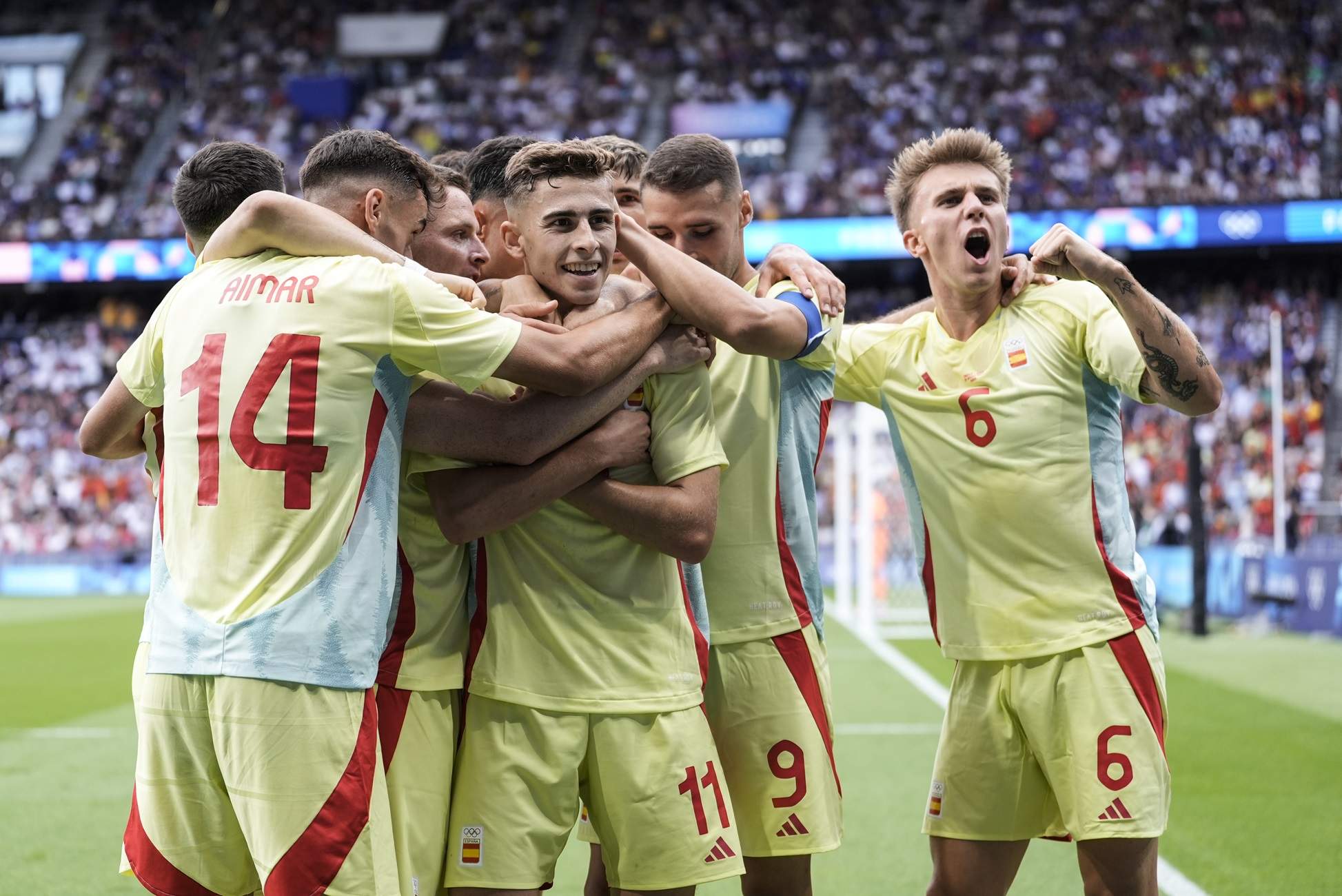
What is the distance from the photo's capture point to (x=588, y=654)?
315cm

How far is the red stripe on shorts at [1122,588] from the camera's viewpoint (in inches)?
149

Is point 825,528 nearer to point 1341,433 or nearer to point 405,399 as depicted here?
point 1341,433

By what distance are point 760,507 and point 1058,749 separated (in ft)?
3.54

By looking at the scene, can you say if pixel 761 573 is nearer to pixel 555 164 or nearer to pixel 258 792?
pixel 555 164

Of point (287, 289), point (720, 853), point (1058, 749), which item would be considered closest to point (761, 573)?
point (720, 853)

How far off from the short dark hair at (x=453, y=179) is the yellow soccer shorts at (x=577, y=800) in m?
1.44

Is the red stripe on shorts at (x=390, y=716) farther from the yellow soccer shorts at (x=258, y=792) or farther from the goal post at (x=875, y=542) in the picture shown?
the goal post at (x=875, y=542)

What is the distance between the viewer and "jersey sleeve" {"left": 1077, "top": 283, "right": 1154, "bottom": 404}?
147 inches

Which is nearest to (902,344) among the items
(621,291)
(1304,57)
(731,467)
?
(731,467)

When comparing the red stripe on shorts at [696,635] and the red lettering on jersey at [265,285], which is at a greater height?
the red lettering on jersey at [265,285]

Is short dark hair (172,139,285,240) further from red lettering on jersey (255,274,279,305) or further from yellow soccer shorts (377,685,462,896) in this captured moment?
yellow soccer shorts (377,685,462,896)

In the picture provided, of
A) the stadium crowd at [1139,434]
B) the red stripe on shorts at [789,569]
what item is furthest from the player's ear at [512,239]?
the stadium crowd at [1139,434]

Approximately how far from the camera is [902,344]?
419cm

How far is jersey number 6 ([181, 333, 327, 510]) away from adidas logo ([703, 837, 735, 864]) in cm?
124
